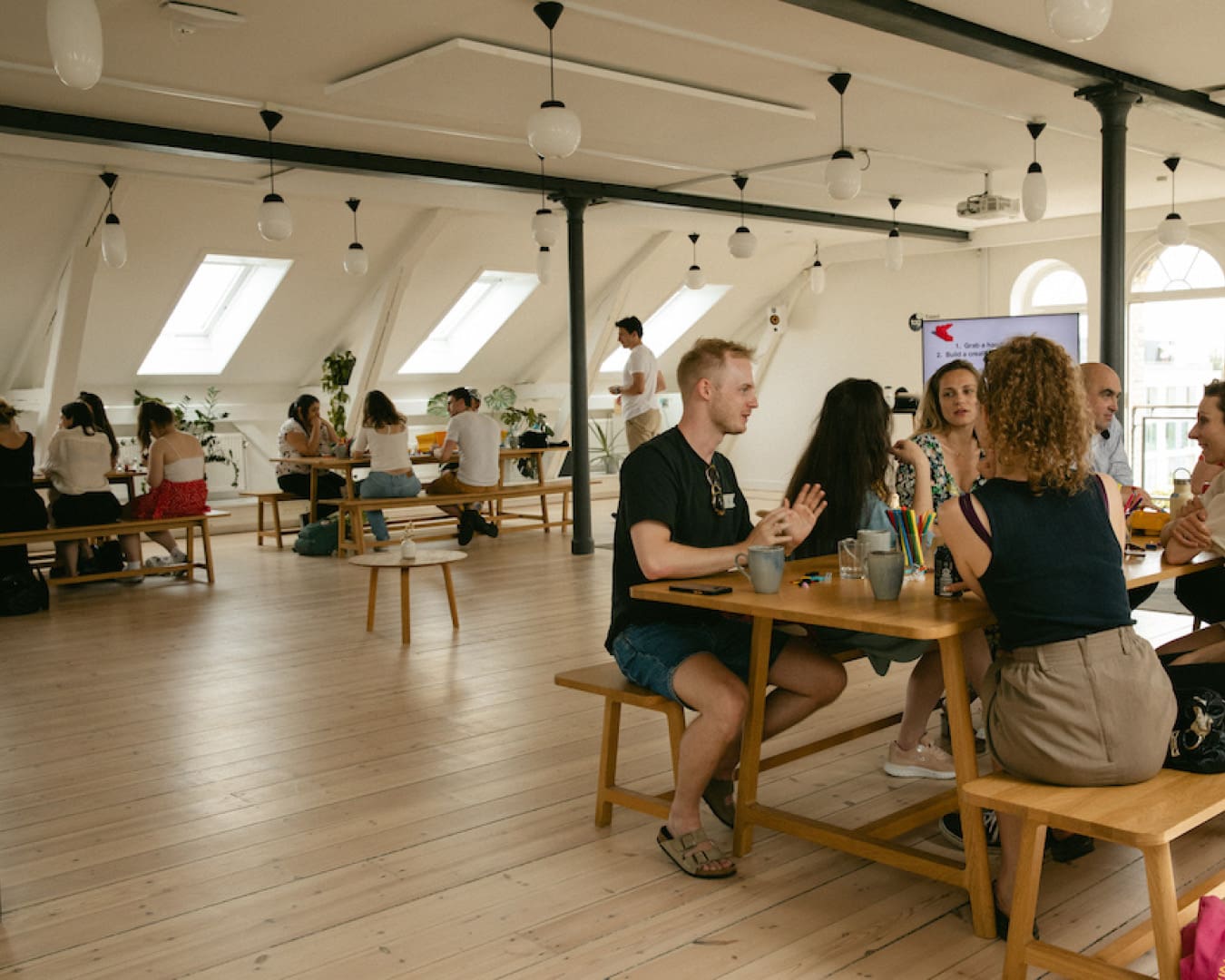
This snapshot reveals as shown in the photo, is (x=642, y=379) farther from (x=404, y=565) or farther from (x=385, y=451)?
(x=404, y=565)

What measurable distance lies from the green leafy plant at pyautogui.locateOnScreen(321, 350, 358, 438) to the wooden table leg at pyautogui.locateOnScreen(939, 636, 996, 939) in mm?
8864

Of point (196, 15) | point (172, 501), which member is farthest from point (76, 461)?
point (196, 15)

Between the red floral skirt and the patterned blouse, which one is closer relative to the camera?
the patterned blouse

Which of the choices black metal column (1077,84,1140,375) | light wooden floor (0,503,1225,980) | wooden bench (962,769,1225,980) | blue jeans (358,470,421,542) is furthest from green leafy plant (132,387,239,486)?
wooden bench (962,769,1225,980)

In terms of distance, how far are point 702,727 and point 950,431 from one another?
1.78 m

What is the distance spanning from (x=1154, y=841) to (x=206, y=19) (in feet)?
15.1

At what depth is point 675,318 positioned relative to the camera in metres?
13.7

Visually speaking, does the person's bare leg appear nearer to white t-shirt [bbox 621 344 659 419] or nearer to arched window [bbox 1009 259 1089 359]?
white t-shirt [bbox 621 344 659 419]

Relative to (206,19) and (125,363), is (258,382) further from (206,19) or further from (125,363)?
(206,19)

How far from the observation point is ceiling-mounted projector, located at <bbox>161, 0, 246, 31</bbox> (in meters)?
4.73

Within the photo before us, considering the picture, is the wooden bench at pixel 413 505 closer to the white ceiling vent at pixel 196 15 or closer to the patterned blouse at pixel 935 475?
the white ceiling vent at pixel 196 15

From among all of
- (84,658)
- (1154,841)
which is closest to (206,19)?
(84,658)

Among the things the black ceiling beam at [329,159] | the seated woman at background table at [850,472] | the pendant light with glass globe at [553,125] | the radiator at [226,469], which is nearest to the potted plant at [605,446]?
the black ceiling beam at [329,159]

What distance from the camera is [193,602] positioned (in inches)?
276
